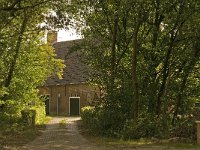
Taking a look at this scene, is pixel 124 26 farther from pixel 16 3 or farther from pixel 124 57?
pixel 16 3

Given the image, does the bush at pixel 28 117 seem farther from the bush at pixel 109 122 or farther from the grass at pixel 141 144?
the grass at pixel 141 144

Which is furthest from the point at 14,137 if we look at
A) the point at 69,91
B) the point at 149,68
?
the point at 69,91

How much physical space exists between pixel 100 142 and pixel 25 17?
26.7 ft

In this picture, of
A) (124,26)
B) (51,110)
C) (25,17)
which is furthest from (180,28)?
(51,110)

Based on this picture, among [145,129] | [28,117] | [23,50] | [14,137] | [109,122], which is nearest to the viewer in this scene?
[145,129]

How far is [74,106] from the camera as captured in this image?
180ft

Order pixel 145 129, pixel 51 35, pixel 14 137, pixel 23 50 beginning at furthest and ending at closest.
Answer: pixel 23 50 → pixel 51 35 → pixel 14 137 → pixel 145 129

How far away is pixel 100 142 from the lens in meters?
20.4

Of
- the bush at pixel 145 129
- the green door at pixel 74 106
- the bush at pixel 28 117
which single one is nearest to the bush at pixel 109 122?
the bush at pixel 145 129

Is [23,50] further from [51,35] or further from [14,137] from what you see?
[14,137]

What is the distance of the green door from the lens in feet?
179

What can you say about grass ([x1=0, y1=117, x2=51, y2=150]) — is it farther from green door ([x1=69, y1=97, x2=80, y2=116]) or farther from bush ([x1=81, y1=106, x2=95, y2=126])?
green door ([x1=69, y1=97, x2=80, y2=116])

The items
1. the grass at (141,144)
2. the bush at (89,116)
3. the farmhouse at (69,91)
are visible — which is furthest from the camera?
the farmhouse at (69,91)

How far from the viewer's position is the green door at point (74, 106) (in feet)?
179
